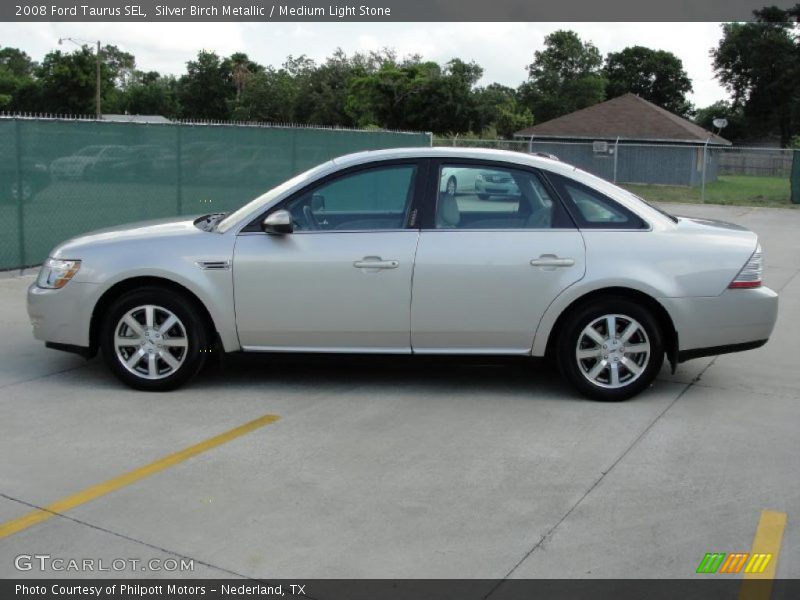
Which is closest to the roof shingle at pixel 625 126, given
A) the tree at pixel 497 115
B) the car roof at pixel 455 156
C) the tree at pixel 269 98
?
the tree at pixel 497 115

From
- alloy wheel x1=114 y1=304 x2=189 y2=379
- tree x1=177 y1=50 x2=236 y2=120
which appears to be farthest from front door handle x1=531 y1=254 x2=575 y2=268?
tree x1=177 y1=50 x2=236 y2=120

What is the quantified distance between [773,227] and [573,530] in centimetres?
1778

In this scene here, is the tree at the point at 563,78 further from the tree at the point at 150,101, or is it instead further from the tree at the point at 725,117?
the tree at the point at 150,101

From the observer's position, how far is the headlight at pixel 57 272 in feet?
20.8

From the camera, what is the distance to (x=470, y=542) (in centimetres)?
411

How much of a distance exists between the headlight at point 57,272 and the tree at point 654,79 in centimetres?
9427

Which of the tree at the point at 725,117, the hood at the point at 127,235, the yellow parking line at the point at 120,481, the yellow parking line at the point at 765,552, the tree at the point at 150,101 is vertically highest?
the tree at the point at 150,101

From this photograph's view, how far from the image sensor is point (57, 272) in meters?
6.41

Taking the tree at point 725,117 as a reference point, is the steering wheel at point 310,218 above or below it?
below

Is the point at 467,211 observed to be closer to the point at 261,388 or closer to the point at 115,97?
the point at 261,388

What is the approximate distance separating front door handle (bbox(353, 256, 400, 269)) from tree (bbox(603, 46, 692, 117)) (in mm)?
94014

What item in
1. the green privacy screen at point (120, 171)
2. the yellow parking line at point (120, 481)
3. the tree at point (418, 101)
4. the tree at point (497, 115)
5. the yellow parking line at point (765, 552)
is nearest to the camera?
the yellow parking line at point (765, 552)

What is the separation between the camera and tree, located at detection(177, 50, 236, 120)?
301 ft
